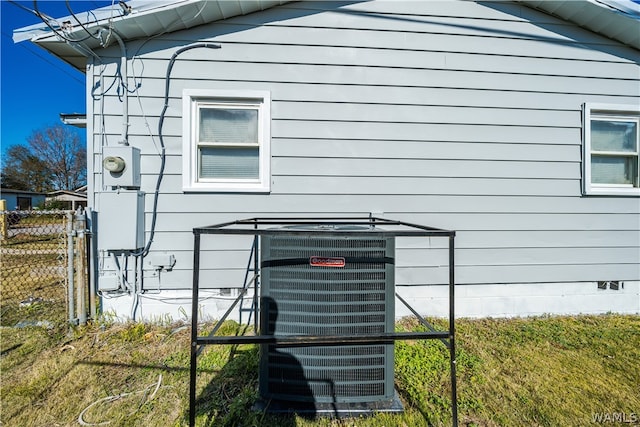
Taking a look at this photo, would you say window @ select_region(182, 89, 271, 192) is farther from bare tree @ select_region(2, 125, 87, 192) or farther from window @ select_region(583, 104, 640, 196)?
bare tree @ select_region(2, 125, 87, 192)

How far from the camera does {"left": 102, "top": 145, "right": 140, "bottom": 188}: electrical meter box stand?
260 centimetres

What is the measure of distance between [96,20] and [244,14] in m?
Result: 1.28

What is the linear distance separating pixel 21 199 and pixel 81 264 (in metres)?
29.8

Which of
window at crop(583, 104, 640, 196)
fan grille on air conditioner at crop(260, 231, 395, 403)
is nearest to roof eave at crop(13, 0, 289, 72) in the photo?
fan grille on air conditioner at crop(260, 231, 395, 403)

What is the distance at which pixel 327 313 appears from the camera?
164 centimetres

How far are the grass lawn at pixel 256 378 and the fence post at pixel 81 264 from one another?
0.59 ft

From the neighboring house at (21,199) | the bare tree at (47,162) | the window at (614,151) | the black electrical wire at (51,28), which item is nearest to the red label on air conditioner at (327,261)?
the black electrical wire at (51,28)

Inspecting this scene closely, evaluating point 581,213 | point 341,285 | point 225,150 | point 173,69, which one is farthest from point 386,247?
point 581,213

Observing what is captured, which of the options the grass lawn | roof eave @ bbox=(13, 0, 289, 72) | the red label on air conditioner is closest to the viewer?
the red label on air conditioner

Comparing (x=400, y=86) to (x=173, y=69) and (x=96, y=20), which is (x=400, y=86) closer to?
(x=173, y=69)

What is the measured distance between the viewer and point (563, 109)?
124 inches

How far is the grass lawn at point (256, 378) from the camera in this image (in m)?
1.76

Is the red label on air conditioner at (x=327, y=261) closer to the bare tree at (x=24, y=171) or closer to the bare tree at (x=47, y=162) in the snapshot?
the bare tree at (x=47, y=162)

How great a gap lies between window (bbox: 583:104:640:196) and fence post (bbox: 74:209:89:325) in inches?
206
